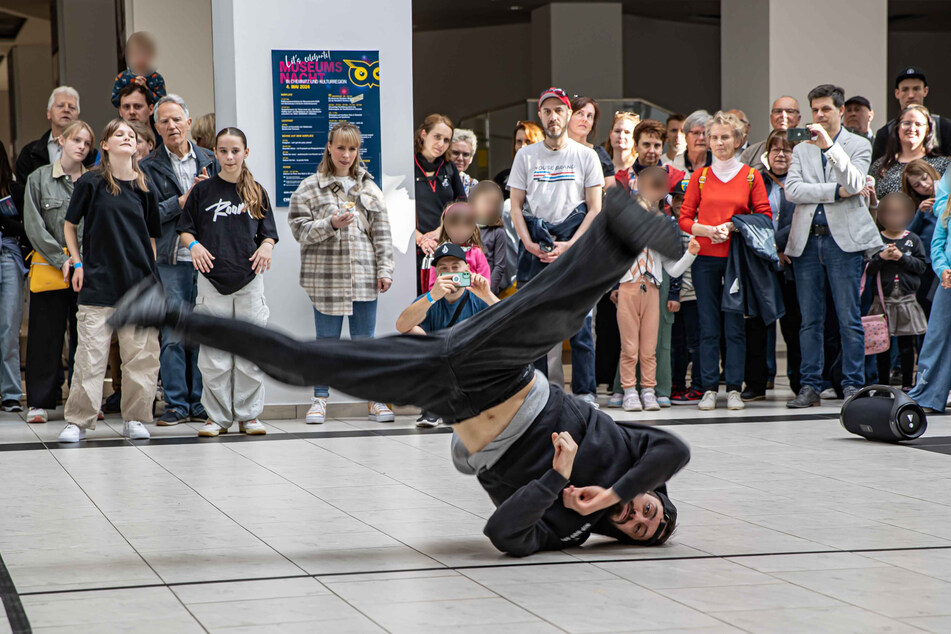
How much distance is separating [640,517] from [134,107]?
5650 millimetres

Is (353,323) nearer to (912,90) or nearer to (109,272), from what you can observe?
(109,272)

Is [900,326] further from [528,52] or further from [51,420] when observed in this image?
[528,52]

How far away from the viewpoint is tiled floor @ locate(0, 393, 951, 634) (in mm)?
3189

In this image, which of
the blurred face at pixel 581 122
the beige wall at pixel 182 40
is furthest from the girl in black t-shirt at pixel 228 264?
the beige wall at pixel 182 40

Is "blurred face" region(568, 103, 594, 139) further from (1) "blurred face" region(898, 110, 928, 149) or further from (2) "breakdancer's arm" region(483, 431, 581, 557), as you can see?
(2) "breakdancer's arm" region(483, 431, 581, 557)

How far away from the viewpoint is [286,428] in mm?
7375

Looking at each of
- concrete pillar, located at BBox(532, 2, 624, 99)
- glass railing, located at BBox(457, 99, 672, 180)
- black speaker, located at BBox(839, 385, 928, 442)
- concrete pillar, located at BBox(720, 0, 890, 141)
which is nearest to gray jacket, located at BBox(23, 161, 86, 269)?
black speaker, located at BBox(839, 385, 928, 442)

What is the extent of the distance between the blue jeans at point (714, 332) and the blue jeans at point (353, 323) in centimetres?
232

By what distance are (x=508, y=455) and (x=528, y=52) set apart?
17178 mm

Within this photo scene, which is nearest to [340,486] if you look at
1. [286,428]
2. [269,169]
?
[286,428]

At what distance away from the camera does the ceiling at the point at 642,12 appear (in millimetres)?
17969

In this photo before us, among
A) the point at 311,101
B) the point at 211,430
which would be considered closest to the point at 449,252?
the point at 211,430

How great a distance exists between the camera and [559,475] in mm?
3723

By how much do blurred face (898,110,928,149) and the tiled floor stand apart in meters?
3.16
